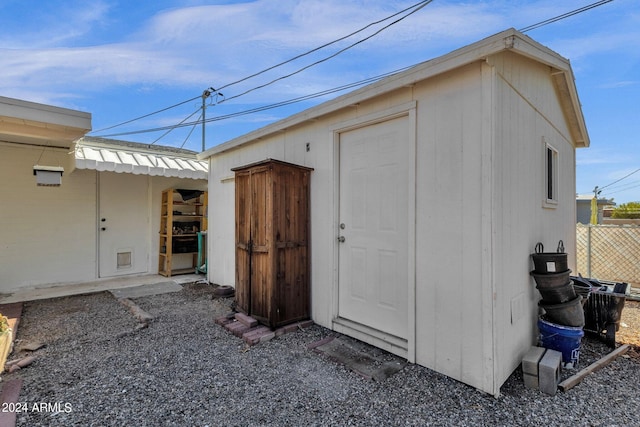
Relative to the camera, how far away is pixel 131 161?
5.86m

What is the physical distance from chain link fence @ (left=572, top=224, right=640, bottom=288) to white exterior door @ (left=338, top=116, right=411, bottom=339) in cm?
440

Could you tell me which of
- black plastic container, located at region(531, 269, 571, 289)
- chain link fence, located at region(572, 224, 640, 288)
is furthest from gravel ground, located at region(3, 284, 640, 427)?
chain link fence, located at region(572, 224, 640, 288)

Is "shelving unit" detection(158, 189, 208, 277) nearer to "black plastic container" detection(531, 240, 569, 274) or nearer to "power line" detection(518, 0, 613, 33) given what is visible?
"black plastic container" detection(531, 240, 569, 274)

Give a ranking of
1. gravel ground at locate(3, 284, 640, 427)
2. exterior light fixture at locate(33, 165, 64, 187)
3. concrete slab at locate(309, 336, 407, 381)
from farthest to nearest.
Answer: exterior light fixture at locate(33, 165, 64, 187)
concrete slab at locate(309, 336, 407, 381)
gravel ground at locate(3, 284, 640, 427)

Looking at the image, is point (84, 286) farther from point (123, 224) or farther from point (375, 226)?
point (375, 226)

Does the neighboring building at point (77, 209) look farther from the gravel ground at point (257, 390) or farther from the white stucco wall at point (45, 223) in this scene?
the gravel ground at point (257, 390)

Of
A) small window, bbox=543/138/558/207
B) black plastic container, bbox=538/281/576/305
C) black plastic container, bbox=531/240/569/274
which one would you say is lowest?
black plastic container, bbox=538/281/576/305

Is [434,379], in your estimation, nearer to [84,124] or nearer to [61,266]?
[84,124]

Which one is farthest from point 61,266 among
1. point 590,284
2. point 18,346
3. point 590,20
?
point 590,20

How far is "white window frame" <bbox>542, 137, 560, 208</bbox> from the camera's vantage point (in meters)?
3.24

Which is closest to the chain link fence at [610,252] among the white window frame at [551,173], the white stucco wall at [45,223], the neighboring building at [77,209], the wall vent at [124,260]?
the white window frame at [551,173]

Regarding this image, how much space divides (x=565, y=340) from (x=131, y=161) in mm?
7194

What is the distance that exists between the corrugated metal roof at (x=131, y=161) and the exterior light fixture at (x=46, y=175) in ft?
1.33

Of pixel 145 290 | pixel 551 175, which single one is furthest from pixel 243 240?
pixel 551 175
